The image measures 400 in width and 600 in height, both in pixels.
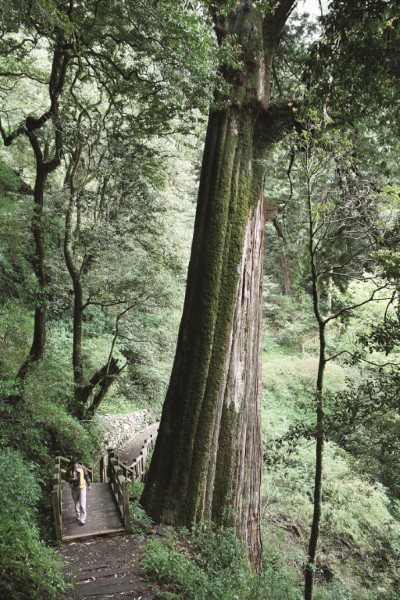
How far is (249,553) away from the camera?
19.3 ft

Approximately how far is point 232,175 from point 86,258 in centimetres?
698

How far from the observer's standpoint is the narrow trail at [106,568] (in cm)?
444

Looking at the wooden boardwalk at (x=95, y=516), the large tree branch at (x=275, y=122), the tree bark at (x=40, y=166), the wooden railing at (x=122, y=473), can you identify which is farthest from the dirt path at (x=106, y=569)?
the large tree branch at (x=275, y=122)

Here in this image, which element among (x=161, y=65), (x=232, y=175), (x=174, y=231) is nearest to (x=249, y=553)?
(x=232, y=175)

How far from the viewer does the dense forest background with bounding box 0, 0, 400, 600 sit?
5.07 metres

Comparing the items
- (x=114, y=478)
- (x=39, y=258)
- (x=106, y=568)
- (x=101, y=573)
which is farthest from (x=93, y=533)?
(x=39, y=258)

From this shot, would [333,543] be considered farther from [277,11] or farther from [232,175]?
[277,11]

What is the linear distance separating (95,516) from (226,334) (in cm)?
393

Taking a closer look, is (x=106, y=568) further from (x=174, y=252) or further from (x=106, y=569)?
(x=174, y=252)

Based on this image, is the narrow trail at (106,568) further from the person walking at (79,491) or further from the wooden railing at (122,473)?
the person walking at (79,491)

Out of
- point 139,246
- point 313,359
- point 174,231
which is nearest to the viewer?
point 139,246

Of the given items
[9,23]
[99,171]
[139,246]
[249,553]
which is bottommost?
[249,553]

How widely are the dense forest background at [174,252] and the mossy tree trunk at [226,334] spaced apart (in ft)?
1.57

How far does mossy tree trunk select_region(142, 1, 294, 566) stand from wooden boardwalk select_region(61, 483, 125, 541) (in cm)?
108
